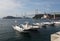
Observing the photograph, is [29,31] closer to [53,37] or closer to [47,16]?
[53,37]

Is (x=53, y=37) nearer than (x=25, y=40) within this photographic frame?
Yes

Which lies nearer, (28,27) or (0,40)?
(0,40)

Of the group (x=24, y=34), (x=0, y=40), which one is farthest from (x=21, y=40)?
(x=24, y=34)

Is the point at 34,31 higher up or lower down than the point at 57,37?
lower down

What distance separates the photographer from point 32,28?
35000mm

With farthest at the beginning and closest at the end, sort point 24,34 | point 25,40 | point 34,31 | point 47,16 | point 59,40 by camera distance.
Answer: point 47,16, point 34,31, point 24,34, point 25,40, point 59,40

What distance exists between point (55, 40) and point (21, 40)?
21379 mm

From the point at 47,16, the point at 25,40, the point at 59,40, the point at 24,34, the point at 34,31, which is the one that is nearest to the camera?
the point at 59,40

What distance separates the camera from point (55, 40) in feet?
15.5

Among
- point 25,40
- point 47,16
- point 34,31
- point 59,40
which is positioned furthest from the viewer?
point 47,16

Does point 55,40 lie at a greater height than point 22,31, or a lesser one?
greater

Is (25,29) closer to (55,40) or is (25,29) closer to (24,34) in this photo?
(24,34)

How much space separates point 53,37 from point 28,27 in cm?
2998

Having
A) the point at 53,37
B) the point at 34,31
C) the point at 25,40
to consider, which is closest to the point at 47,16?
the point at 34,31
